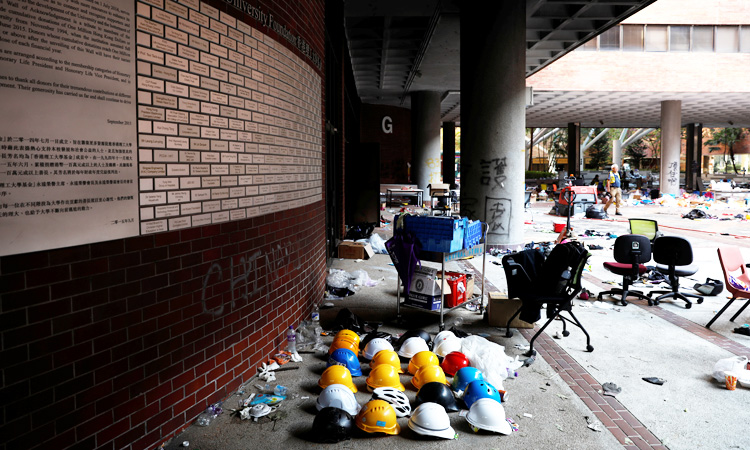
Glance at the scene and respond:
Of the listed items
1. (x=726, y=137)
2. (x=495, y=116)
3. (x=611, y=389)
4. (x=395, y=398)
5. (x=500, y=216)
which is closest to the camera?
(x=395, y=398)

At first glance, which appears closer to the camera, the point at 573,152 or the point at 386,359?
the point at 386,359

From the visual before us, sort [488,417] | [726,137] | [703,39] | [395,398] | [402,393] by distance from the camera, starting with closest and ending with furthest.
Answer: [488,417], [395,398], [402,393], [703,39], [726,137]

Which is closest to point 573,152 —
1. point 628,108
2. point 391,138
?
point 628,108

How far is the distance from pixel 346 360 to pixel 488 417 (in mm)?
→ 1491

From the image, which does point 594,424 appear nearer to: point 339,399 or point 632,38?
point 339,399

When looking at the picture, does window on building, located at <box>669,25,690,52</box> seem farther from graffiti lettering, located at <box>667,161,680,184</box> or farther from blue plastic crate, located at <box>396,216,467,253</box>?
blue plastic crate, located at <box>396,216,467,253</box>

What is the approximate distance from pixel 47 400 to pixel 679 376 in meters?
4.93

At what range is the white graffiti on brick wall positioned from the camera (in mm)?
3925

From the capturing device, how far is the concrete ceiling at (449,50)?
44.6 feet

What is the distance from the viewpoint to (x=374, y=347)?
4.98 m

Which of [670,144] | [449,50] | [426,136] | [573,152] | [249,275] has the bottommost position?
[249,275]

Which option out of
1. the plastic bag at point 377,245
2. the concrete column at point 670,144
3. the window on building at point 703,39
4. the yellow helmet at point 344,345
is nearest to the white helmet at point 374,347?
the yellow helmet at point 344,345

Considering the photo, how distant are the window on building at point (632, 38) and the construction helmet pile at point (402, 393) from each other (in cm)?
2599

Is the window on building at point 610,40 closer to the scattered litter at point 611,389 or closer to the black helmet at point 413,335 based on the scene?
the black helmet at point 413,335
